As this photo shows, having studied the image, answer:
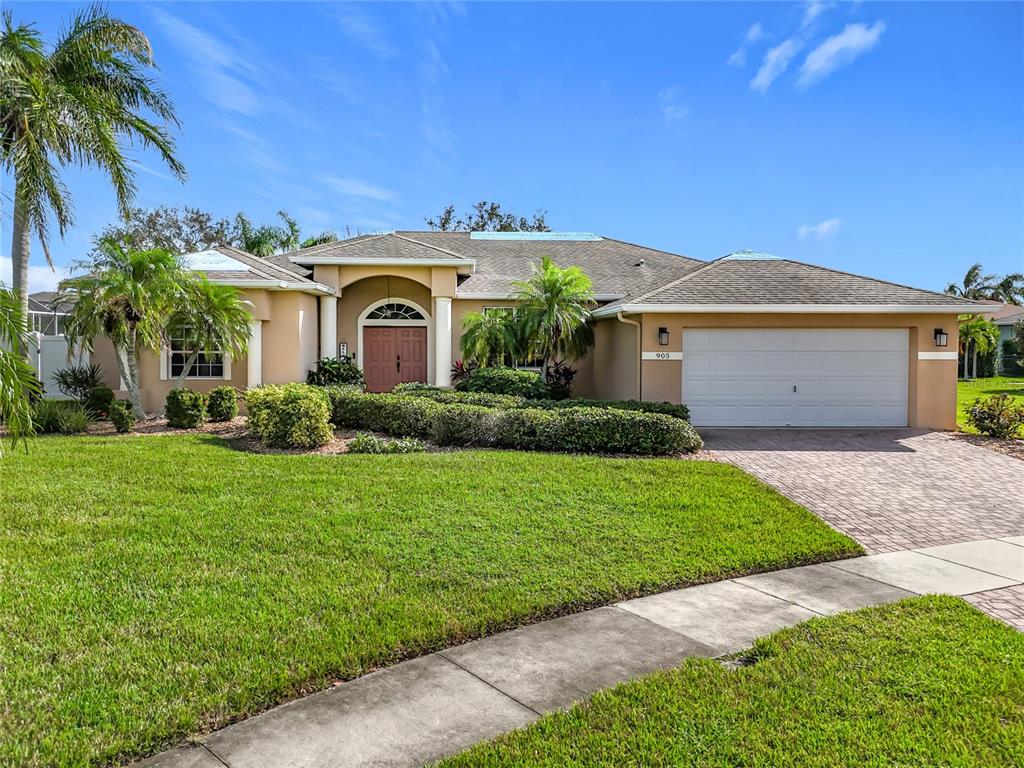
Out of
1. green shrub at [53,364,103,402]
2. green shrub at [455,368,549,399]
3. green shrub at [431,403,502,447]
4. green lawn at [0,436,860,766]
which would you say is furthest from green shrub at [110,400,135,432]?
green shrub at [455,368,549,399]

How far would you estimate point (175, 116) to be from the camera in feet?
53.1

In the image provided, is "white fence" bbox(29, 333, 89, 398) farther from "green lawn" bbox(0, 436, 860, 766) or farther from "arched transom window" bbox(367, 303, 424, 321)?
"green lawn" bbox(0, 436, 860, 766)

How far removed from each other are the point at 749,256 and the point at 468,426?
10.3 m

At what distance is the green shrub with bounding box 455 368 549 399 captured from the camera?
15.5 metres

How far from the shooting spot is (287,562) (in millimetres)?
5898

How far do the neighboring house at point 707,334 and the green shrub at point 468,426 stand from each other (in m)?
4.64

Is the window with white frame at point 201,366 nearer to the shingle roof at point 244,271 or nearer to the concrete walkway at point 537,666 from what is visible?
the shingle roof at point 244,271

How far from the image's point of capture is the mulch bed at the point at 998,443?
1232cm

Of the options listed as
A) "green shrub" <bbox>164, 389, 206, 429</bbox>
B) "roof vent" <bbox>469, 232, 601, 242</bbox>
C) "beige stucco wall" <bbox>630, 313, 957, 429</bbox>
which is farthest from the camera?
"roof vent" <bbox>469, 232, 601, 242</bbox>

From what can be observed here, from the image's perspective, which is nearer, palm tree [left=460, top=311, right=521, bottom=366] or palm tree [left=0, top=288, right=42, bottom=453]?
palm tree [left=0, top=288, right=42, bottom=453]

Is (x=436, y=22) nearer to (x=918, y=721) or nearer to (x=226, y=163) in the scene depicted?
(x=226, y=163)

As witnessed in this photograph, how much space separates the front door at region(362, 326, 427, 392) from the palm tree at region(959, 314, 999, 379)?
3132cm

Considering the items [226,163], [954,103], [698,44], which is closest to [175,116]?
[226,163]

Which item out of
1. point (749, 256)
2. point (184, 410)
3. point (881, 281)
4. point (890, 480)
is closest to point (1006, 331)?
point (881, 281)
